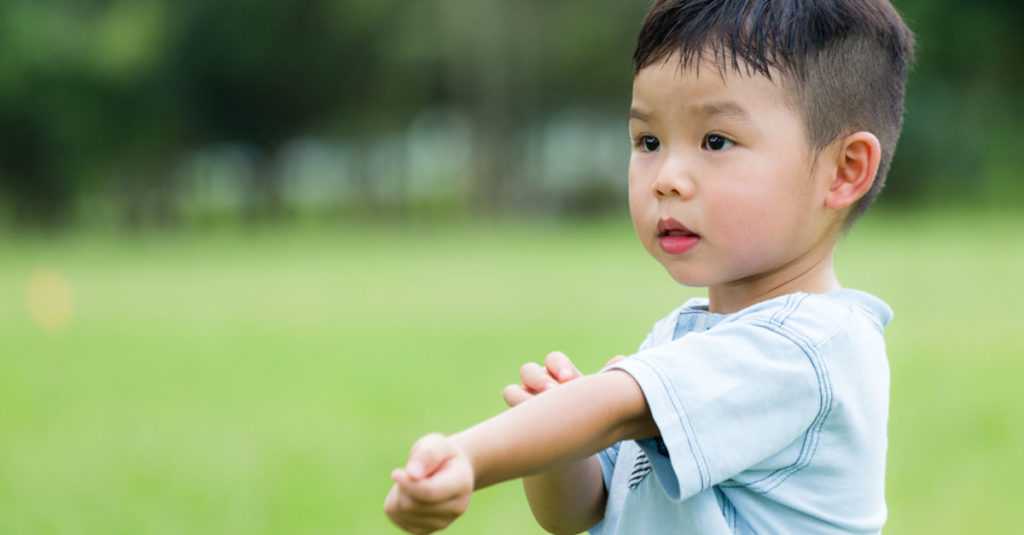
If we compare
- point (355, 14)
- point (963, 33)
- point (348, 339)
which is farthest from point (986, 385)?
point (355, 14)

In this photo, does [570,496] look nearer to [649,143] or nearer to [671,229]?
[671,229]

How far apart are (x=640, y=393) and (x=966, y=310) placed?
7444 mm

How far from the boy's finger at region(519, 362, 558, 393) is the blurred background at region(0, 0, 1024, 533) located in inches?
101

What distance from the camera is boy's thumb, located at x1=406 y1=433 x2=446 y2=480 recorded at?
4.36ft

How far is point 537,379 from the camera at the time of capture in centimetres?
163

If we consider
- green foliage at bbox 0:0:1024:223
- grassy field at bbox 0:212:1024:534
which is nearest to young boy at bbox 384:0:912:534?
grassy field at bbox 0:212:1024:534

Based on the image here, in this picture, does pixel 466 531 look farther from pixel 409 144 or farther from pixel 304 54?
pixel 409 144

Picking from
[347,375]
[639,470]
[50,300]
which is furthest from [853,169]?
[50,300]

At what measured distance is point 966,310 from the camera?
27.5ft

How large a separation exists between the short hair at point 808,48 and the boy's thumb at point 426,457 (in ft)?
2.24

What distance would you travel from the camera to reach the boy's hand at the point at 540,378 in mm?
1619

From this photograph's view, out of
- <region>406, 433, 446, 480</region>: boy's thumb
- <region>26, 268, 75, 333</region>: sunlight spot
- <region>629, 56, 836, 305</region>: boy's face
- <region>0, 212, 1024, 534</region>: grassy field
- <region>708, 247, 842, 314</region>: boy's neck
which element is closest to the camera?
<region>406, 433, 446, 480</region>: boy's thumb

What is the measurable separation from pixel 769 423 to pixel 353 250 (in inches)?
686

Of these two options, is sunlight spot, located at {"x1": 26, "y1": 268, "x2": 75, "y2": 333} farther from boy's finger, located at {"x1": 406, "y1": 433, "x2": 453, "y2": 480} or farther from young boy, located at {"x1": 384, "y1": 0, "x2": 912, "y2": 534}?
boy's finger, located at {"x1": 406, "y1": 433, "x2": 453, "y2": 480}
